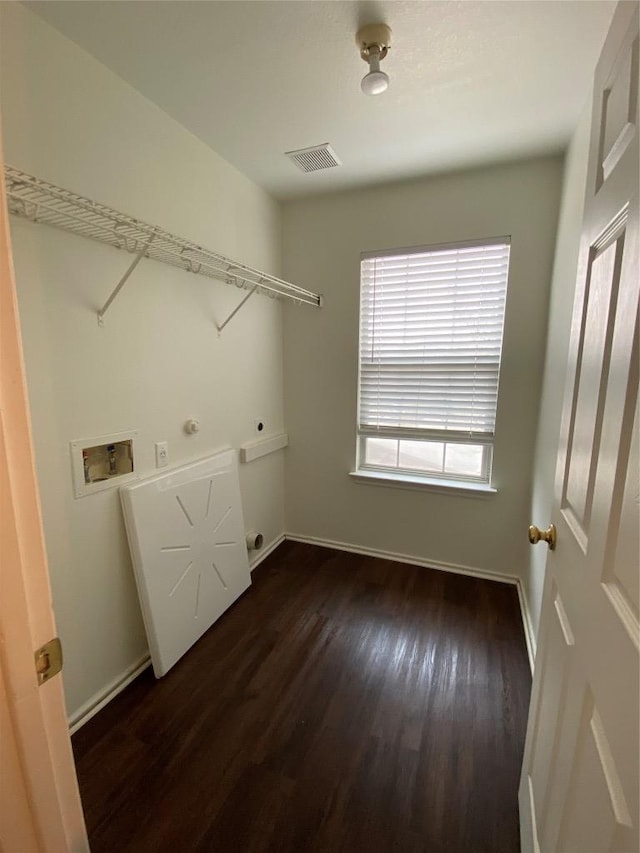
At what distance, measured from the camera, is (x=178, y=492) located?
193cm

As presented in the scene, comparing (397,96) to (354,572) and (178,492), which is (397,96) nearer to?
(178,492)

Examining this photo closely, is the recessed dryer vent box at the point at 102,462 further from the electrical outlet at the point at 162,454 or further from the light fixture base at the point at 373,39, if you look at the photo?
the light fixture base at the point at 373,39

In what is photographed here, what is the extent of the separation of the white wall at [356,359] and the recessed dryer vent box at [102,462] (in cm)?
145

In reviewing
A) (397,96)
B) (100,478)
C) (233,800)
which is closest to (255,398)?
(100,478)

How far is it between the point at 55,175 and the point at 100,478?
1132mm

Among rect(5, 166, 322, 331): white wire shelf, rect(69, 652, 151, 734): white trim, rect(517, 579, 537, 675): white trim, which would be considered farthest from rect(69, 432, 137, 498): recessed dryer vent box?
rect(517, 579, 537, 675): white trim

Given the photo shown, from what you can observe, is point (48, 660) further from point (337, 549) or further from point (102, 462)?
point (337, 549)

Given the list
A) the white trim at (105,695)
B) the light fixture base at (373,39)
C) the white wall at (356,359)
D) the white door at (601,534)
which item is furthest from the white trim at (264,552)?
the light fixture base at (373,39)

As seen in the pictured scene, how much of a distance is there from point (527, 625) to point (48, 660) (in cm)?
227

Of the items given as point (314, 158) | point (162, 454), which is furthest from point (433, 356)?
point (162, 454)

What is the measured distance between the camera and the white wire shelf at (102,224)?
A: 110 cm

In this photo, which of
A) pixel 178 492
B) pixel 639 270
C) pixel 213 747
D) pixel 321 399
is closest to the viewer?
pixel 639 270

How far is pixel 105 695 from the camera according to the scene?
5.49 feet

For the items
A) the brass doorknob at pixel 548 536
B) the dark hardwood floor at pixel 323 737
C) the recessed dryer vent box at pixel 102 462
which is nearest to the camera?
the brass doorknob at pixel 548 536
